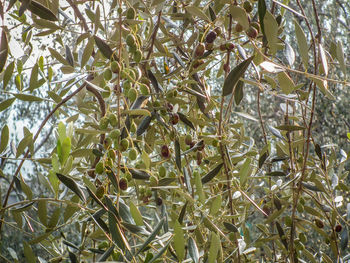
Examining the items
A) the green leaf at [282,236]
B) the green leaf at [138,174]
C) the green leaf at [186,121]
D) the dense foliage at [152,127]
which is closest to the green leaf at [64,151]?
the dense foliage at [152,127]

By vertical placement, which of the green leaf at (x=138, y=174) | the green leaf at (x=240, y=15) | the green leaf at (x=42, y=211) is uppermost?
the green leaf at (x=240, y=15)

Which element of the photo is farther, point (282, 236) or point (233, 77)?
point (282, 236)

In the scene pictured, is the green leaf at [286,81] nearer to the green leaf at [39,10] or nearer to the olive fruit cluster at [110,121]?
the olive fruit cluster at [110,121]

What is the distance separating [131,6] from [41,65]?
259 millimetres

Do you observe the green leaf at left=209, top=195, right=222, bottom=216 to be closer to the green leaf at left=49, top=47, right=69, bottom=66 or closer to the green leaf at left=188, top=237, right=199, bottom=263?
the green leaf at left=188, top=237, right=199, bottom=263

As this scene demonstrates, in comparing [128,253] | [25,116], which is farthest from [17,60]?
[25,116]

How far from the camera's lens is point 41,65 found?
0.83 meters

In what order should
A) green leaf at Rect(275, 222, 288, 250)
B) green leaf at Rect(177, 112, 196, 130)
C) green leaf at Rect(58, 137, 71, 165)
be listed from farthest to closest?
green leaf at Rect(275, 222, 288, 250)
green leaf at Rect(177, 112, 196, 130)
green leaf at Rect(58, 137, 71, 165)

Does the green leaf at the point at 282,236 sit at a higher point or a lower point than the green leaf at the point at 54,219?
lower

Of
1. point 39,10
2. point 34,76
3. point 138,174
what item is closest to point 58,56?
point 34,76

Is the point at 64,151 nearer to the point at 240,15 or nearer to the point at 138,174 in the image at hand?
the point at 138,174

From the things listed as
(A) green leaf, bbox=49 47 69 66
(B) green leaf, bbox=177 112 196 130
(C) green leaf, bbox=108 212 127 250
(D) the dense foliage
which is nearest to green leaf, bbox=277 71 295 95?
(D) the dense foliage

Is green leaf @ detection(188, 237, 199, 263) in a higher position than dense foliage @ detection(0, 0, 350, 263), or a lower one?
lower

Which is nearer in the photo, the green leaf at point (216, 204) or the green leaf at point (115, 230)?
the green leaf at point (115, 230)
